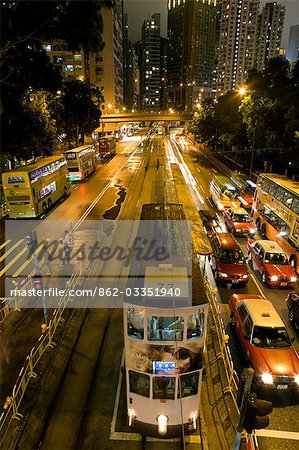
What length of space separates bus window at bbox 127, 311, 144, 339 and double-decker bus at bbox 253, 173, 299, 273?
1329 centimetres

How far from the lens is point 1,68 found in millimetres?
14375

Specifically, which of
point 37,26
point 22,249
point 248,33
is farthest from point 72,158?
point 248,33

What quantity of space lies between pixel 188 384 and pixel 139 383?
1.21 meters

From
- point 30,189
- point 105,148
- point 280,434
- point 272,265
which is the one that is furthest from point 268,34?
point 280,434

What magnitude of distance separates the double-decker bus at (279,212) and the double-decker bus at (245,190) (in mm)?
2993

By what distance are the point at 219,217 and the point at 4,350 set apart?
20.2 m

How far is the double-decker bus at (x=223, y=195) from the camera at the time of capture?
27.6 meters

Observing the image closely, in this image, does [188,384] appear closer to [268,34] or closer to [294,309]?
[294,309]

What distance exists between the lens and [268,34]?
18725 cm

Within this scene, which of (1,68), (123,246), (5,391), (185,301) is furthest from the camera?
(123,246)

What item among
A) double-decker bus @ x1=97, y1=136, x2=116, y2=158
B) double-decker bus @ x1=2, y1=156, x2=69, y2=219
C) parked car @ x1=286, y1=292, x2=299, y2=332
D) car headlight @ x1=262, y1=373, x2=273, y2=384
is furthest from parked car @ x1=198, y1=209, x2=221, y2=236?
double-decker bus @ x1=97, y1=136, x2=116, y2=158

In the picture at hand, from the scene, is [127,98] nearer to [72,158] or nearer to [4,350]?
[72,158]

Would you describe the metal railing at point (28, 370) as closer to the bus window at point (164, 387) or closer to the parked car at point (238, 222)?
the bus window at point (164, 387)

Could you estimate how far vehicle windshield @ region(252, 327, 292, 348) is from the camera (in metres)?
10.6
